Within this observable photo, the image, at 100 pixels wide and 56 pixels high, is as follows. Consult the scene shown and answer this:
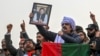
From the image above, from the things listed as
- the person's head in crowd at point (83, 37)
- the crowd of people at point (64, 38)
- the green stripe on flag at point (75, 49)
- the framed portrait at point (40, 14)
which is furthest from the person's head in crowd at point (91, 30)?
the framed portrait at point (40, 14)

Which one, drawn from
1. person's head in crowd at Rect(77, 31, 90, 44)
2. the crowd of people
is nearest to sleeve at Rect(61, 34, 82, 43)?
the crowd of people

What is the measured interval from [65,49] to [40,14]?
0.78 meters

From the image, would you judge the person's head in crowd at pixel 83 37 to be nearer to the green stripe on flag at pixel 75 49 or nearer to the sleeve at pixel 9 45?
the green stripe on flag at pixel 75 49

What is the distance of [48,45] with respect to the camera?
5.66m

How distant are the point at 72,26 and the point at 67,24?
8 centimetres

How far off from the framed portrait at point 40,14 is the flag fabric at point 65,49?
0.46 m

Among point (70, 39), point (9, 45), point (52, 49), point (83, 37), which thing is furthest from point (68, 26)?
point (9, 45)

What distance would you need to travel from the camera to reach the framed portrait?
19.6ft

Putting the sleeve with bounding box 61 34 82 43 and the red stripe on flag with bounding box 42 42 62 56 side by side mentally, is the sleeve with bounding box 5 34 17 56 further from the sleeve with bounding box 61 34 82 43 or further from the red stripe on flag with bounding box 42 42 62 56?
the sleeve with bounding box 61 34 82 43

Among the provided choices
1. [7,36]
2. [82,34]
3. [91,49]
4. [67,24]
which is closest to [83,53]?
[91,49]

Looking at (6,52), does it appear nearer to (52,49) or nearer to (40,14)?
(40,14)

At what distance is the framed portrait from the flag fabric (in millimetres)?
461

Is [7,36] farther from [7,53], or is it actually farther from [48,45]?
[48,45]

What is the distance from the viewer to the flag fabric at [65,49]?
541cm
